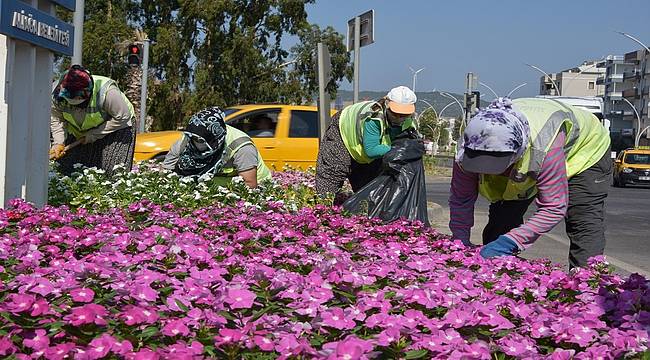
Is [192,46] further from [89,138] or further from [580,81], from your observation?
[580,81]

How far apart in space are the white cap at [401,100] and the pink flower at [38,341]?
5072 millimetres

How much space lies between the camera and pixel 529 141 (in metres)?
4.21

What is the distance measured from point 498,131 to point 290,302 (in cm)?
163

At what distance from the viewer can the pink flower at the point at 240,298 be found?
2.43 m

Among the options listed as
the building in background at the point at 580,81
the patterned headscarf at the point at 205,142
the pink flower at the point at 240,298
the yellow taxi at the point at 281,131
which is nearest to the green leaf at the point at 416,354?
the pink flower at the point at 240,298

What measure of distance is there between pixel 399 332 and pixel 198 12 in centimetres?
3117

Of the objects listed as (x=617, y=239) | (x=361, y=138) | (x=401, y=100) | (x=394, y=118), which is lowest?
(x=617, y=239)

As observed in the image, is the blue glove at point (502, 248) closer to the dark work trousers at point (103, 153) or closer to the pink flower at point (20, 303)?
the pink flower at point (20, 303)

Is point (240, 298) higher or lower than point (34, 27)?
lower

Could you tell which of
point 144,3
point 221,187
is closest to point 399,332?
point 221,187

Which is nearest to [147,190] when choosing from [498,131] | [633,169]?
[498,131]

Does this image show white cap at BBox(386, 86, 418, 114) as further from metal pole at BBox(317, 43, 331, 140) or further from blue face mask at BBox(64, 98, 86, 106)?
metal pole at BBox(317, 43, 331, 140)

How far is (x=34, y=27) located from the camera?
5930mm

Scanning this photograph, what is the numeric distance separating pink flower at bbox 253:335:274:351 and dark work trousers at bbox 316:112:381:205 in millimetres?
5410
